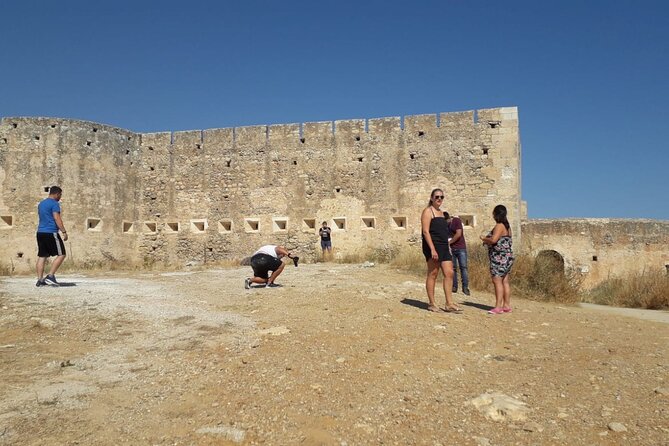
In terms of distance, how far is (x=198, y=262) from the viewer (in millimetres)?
14133

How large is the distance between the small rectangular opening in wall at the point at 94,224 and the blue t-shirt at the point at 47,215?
22.8 feet

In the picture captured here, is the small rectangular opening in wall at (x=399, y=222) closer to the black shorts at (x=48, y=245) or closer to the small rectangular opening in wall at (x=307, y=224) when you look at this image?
the small rectangular opening in wall at (x=307, y=224)

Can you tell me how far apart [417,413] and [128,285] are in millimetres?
6247

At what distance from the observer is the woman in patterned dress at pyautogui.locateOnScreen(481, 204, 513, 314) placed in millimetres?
6039

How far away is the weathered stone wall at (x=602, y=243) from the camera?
14266mm

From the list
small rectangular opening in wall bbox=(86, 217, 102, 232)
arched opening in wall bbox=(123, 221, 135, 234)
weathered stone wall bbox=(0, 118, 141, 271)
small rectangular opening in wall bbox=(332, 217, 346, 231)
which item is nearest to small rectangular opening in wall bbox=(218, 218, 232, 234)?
arched opening in wall bbox=(123, 221, 135, 234)

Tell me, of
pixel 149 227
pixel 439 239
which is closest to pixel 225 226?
pixel 149 227

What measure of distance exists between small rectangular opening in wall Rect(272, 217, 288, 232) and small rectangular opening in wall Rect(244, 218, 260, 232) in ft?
1.60

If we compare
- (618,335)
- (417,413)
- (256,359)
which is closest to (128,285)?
(256,359)

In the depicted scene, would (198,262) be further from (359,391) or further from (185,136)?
(359,391)

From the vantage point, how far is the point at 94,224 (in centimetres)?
1393

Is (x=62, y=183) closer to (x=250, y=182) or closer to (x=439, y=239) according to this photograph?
(x=250, y=182)

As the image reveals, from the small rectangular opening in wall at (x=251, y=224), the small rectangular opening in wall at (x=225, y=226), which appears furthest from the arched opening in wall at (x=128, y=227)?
the small rectangular opening in wall at (x=251, y=224)

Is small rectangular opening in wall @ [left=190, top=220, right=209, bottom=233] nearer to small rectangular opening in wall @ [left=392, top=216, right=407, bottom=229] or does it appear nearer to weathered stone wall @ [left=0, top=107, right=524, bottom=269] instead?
weathered stone wall @ [left=0, top=107, right=524, bottom=269]
